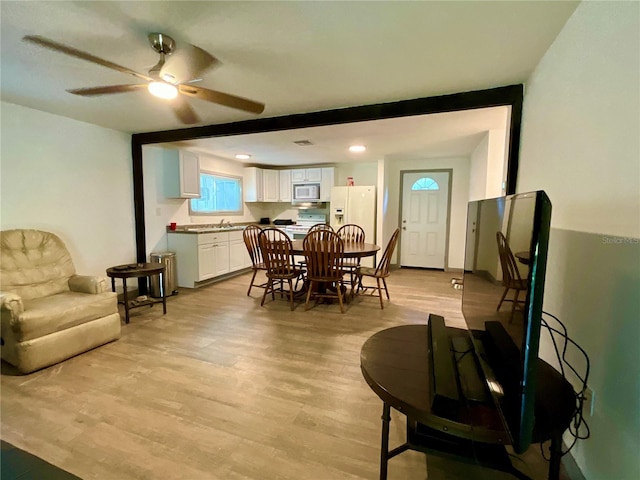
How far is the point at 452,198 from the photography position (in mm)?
5570

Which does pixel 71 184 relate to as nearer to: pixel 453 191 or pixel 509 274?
pixel 509 274

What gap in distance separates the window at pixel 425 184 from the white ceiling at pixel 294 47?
3372 millimetres

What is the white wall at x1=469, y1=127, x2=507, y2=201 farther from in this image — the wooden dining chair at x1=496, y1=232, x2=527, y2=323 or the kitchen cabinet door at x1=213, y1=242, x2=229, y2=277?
the kitchen cabinet door at x1=213, y1=242, x2=229, y2=277

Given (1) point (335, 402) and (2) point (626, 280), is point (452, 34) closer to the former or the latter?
(2) point (626, 280)

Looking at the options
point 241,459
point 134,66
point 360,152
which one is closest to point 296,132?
point 360,152

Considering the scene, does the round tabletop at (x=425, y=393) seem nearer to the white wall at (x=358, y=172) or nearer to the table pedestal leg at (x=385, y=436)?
the table pedestal leg at (x=385, y=436)

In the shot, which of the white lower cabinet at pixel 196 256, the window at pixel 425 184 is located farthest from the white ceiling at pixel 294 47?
the window at pixel 425 184

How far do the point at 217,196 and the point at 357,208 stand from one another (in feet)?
9.26

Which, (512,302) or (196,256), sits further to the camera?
(196,256)

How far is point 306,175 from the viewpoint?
6184mm

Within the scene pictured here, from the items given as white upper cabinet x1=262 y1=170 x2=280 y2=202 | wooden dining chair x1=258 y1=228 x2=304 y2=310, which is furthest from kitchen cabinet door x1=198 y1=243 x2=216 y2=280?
white upper cabinet x1=262 y1=170 x2=280 y2=202

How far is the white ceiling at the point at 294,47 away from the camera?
148 centimetres

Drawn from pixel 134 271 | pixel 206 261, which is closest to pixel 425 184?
pixel 206 261

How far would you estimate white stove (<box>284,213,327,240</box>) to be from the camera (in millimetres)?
6051
